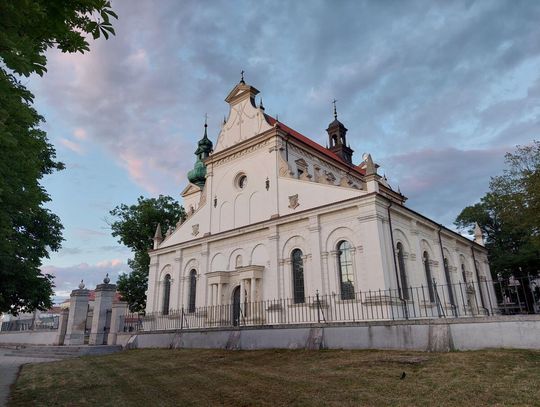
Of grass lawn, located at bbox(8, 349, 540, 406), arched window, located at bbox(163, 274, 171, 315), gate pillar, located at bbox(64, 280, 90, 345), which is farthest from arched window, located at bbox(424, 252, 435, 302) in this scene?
gate pillar, located at bbox(64, 280, 90, 345)

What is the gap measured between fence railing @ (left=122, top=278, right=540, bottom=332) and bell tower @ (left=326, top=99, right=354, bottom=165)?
654 inches

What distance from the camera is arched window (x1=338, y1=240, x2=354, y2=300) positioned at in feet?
61.5

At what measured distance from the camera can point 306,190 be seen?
21.4 m

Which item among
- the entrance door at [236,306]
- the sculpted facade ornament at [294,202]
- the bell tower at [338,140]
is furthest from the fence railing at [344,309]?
the bell tower at [338,140]

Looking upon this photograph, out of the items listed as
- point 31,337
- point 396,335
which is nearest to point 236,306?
point 396,335

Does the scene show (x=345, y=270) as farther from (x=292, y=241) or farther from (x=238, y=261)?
(x=238, y=261)

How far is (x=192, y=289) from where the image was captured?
2616 cm

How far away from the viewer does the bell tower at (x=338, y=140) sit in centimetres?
3784

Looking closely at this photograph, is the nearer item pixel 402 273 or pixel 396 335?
pixel 396 335

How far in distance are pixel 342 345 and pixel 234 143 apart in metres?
16.7

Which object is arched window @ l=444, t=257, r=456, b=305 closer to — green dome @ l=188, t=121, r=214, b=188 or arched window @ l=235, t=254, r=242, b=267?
arched window @ l=235, t=254, r=242, b=267

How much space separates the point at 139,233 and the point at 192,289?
43.0 ft

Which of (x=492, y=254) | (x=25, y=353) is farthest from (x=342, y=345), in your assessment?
(x=492, y=254)

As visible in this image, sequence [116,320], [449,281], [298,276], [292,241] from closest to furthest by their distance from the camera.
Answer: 1. [298,276]
2. [292,241]
3. [449,281]
4. [116,320]
